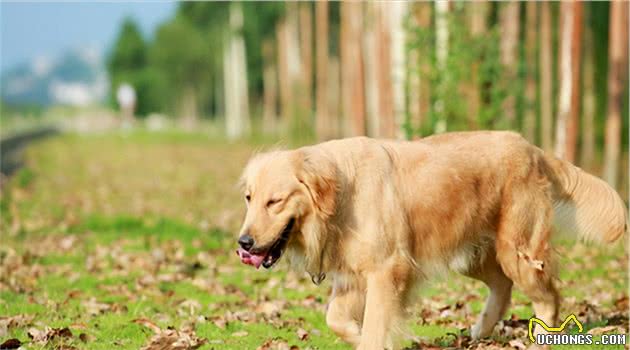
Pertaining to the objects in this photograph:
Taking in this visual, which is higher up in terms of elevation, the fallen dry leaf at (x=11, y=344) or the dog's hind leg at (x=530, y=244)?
the dog's hind leg at (x=530, y=244)

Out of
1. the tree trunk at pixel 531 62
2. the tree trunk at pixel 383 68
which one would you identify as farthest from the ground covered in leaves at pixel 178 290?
the tree trunk at pixel 531 62

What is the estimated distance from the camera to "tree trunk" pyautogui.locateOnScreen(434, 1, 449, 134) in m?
18.5

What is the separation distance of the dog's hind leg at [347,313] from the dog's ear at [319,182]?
28.6 inches

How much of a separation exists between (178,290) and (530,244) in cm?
462

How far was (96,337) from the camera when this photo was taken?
27.7ft

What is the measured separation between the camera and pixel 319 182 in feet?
23.3

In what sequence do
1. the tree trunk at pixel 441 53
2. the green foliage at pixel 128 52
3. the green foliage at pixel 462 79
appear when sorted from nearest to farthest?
1. the green foliage at pixel 462 79
2. the tree trunk at pixel 441 53
3. the green foliage at pixel 128 52

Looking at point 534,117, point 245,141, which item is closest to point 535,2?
point 534,117

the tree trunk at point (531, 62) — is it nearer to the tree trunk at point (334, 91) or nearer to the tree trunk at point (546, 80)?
the tree trunk at point (546, 80)

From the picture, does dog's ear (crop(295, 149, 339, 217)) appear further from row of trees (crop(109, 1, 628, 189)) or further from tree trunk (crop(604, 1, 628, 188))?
tree trunk (crop(604, 1, 628, 188))

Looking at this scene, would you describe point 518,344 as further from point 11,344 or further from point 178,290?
point 178,290

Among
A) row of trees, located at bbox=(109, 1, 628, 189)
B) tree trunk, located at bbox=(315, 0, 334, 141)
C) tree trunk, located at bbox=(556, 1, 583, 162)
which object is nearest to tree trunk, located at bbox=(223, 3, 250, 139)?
row of trees, located at bbox=(109, 1, 628, 189)

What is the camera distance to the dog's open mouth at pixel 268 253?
6.95m

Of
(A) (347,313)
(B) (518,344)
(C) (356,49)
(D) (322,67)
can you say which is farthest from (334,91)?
(A) (347,313)
